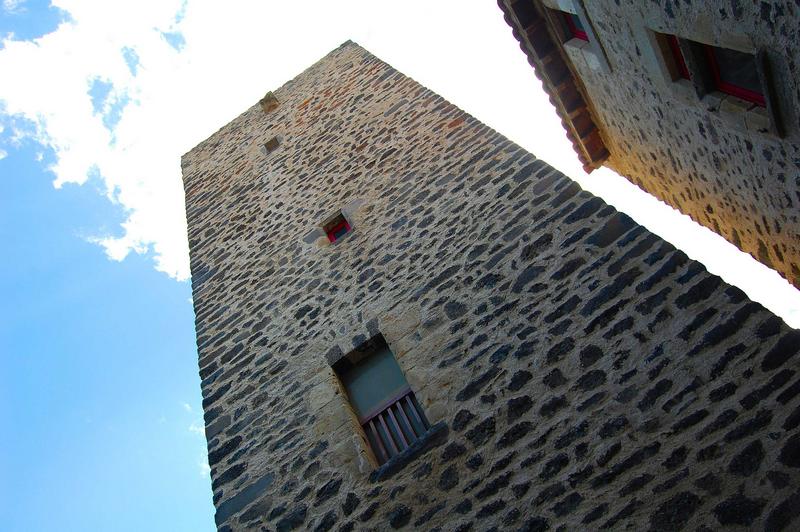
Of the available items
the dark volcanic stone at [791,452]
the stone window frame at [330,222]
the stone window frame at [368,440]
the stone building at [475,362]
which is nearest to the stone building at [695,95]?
the stone building at [475,362]

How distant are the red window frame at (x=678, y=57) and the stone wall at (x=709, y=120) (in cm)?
8

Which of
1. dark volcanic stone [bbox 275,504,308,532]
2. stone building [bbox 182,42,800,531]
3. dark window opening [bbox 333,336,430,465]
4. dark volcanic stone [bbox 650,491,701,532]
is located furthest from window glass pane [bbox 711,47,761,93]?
dark volcanic stone [bbox 275,504,308,532]

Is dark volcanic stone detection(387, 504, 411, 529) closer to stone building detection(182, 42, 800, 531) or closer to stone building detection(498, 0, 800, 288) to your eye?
stone building detection(182, 42, 800, 531)

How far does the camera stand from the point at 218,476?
5.20 m

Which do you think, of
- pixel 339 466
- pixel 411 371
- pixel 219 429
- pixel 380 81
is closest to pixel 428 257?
pixel 411 371

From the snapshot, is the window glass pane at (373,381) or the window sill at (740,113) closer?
the window sill at (740,113)

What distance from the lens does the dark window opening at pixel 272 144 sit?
9063 mm

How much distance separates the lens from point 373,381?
5242mm

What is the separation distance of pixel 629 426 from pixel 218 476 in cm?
307

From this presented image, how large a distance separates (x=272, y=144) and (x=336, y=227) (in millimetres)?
2870

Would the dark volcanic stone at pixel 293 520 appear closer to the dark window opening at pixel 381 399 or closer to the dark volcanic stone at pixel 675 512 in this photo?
the dark window opening at pixel 381 399

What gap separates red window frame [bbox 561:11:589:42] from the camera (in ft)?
21.3

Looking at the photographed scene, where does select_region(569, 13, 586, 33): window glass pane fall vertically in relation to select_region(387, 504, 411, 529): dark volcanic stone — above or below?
above

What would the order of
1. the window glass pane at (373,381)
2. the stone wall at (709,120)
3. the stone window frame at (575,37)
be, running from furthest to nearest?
the stone window frame at (575,37), the window glass pane at (373,381), the stone wall at (709,120)
